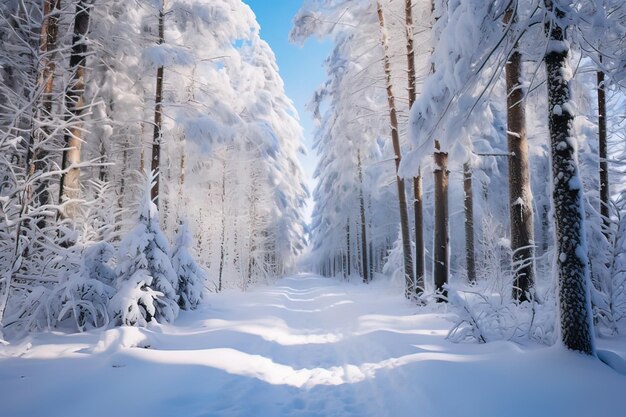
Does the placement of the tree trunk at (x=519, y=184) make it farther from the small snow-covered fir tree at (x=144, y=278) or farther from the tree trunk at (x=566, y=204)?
the small snow-covered fir tree at (x=144, y=278)

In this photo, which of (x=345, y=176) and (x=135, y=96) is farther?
(x=345, y=176)

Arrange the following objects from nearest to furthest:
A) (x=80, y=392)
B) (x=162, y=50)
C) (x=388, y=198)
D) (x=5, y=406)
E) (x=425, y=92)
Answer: (x=5, y=406) < (x=80, y=392) < (x=425, y=92) < (x=162, y=50) < (x=388, y=198)

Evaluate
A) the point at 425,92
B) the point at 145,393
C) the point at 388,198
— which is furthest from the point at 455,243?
the point at 145,393

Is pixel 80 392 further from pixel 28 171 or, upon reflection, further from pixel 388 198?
pixel 388 198

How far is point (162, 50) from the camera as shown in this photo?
352 inches

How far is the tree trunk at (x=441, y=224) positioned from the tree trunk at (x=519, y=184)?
6.97 ft

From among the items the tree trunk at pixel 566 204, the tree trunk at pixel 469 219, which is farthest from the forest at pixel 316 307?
the tree trunk at pixel 469 219

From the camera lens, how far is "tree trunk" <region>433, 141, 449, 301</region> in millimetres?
8398

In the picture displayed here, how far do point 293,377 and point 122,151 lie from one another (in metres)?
12.8

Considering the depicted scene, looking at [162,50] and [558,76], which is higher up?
[162,50]

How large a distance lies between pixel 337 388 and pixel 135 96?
11619mm

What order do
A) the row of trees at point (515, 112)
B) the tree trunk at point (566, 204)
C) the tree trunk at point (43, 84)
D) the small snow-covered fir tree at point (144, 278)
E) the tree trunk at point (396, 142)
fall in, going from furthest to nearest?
the tree trunk at point (396, 142) → the small snow-covered fir tree at point (144, 278) → the tree trunk at point (43, 84) → the row of trees at point (515, 112) → the tree trunk at point (566, 204)

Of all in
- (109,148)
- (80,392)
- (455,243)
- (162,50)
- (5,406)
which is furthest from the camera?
(455,243)

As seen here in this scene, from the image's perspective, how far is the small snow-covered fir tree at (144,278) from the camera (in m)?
5.52
